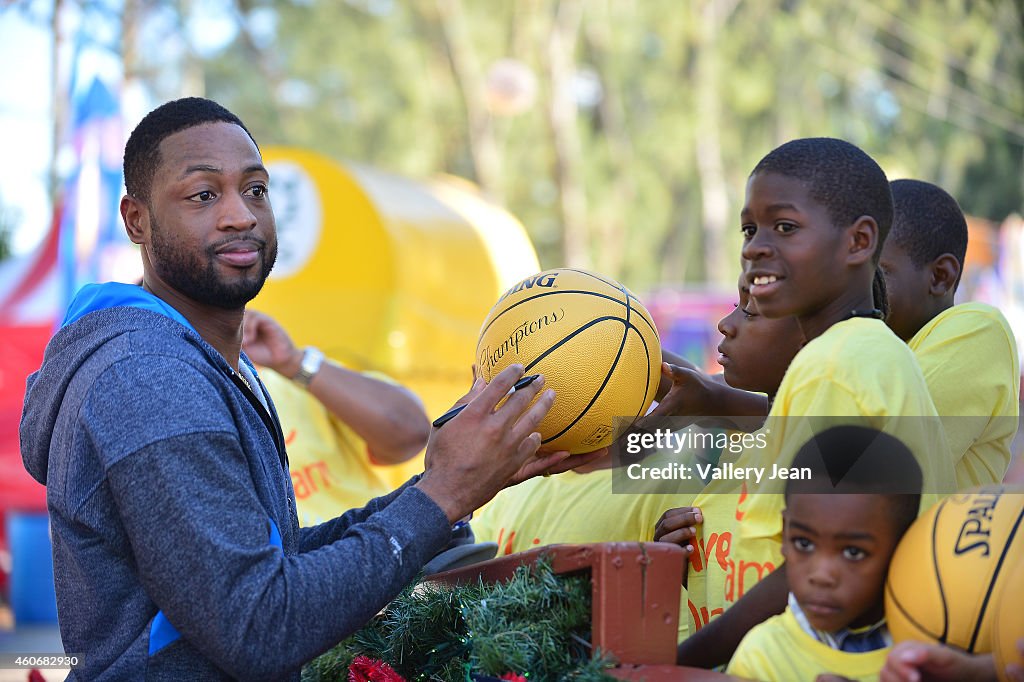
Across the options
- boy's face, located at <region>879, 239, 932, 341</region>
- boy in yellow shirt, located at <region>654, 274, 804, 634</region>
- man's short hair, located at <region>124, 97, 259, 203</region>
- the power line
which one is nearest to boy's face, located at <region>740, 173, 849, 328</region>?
boy in yellow shirt, located at <region>654, 274, 804, 634</region>

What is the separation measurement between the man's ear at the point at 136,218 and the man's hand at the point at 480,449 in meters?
0.99

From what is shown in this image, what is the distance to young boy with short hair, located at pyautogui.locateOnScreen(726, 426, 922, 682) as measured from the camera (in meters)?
2.05

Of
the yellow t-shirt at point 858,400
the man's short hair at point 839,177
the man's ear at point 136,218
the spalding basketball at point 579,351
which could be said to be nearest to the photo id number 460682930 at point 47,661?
the man's ear at point 136,218

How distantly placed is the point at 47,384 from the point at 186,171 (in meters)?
0.65

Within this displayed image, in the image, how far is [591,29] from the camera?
28938 millimetres

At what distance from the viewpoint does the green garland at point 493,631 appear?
7.88ft

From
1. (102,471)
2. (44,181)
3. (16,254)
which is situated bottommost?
(102,471)

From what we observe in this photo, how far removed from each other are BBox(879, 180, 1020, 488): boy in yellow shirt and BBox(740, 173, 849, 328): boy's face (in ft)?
2.31

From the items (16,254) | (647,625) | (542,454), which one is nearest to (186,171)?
(542,454)

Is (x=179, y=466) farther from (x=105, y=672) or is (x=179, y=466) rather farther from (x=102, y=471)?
(x=105, y=672)

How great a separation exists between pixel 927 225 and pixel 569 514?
1551 millimetres

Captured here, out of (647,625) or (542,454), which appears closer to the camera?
(647,625)

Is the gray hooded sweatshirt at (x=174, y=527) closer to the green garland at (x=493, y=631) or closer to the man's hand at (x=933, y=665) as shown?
the green garland at (x=493, y=631)

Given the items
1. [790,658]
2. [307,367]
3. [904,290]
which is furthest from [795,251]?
[307,367]
